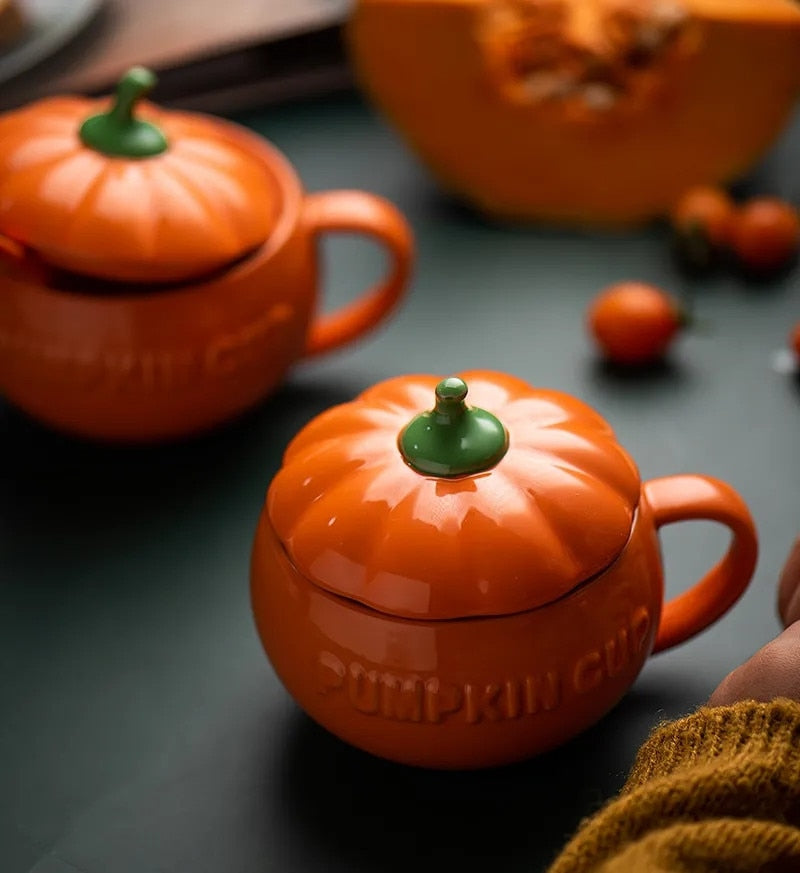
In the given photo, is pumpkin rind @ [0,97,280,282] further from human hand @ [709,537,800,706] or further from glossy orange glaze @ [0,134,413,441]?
human hand @ [709,537,800,706]

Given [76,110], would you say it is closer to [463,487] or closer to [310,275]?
[310,275]

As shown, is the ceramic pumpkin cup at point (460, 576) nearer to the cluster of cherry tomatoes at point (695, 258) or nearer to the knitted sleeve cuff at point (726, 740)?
the knitted sleeve cuff at point (726, 740)

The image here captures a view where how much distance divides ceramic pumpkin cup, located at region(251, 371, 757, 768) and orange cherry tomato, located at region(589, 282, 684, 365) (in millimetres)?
292

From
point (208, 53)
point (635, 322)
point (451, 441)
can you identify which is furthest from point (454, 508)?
point (208, 53)

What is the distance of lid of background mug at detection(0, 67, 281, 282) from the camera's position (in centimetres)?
68

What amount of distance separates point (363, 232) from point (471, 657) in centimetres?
36

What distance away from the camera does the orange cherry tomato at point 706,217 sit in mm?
947

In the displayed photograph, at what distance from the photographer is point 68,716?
656 millimetres

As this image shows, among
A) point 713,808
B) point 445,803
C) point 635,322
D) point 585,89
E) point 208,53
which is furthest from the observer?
point 208,53

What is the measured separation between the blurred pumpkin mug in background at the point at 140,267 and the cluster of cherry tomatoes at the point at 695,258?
0.23 m

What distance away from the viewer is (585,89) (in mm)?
967

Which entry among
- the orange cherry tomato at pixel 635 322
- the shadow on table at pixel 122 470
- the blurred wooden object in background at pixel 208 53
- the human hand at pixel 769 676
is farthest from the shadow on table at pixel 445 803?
the blurred wooden object in background at pixel 208 53

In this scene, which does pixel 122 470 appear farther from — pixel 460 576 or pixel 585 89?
pixel 585 89

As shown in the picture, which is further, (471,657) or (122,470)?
(122,470)
